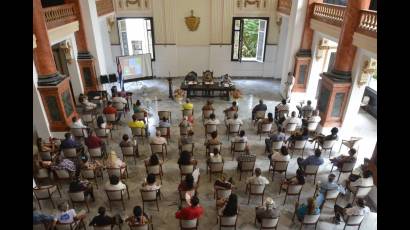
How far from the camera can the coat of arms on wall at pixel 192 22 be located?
13.8 metres

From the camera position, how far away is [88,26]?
441 inches

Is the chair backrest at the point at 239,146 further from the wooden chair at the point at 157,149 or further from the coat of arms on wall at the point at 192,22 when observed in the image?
the coat of arms on wall at the point at 192,22

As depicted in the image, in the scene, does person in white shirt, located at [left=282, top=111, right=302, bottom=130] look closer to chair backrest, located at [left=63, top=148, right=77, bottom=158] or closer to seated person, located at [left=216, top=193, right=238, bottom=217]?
seated person, located at [left=216, top=193, right=238, bottom=217]

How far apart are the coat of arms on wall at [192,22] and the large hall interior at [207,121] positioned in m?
0.06

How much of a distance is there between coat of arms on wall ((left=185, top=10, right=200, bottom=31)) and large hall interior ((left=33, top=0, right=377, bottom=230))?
58 mm

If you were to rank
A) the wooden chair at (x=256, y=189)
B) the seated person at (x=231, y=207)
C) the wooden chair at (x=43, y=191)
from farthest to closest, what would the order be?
the wooden chair at (x=256, y=189) → the wooden chair at (x=43, y=191) → the seated person at (x=231, y=207)

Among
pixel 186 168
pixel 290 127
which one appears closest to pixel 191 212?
pixel 186 168

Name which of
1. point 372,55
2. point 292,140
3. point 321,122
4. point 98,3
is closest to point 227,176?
point 292,140

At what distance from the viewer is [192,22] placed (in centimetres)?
1388

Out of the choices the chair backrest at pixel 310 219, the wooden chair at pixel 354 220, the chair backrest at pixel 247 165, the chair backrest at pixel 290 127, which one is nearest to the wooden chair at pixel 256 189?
the chair backrest at pixel 247 165

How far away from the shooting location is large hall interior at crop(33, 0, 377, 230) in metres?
6.23

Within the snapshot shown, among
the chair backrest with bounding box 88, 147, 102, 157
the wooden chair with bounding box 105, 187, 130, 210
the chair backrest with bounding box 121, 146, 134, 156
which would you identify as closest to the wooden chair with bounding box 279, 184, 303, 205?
the wooden chair with bounding box 105, 187, 130, 210

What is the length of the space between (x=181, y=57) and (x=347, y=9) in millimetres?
8578
